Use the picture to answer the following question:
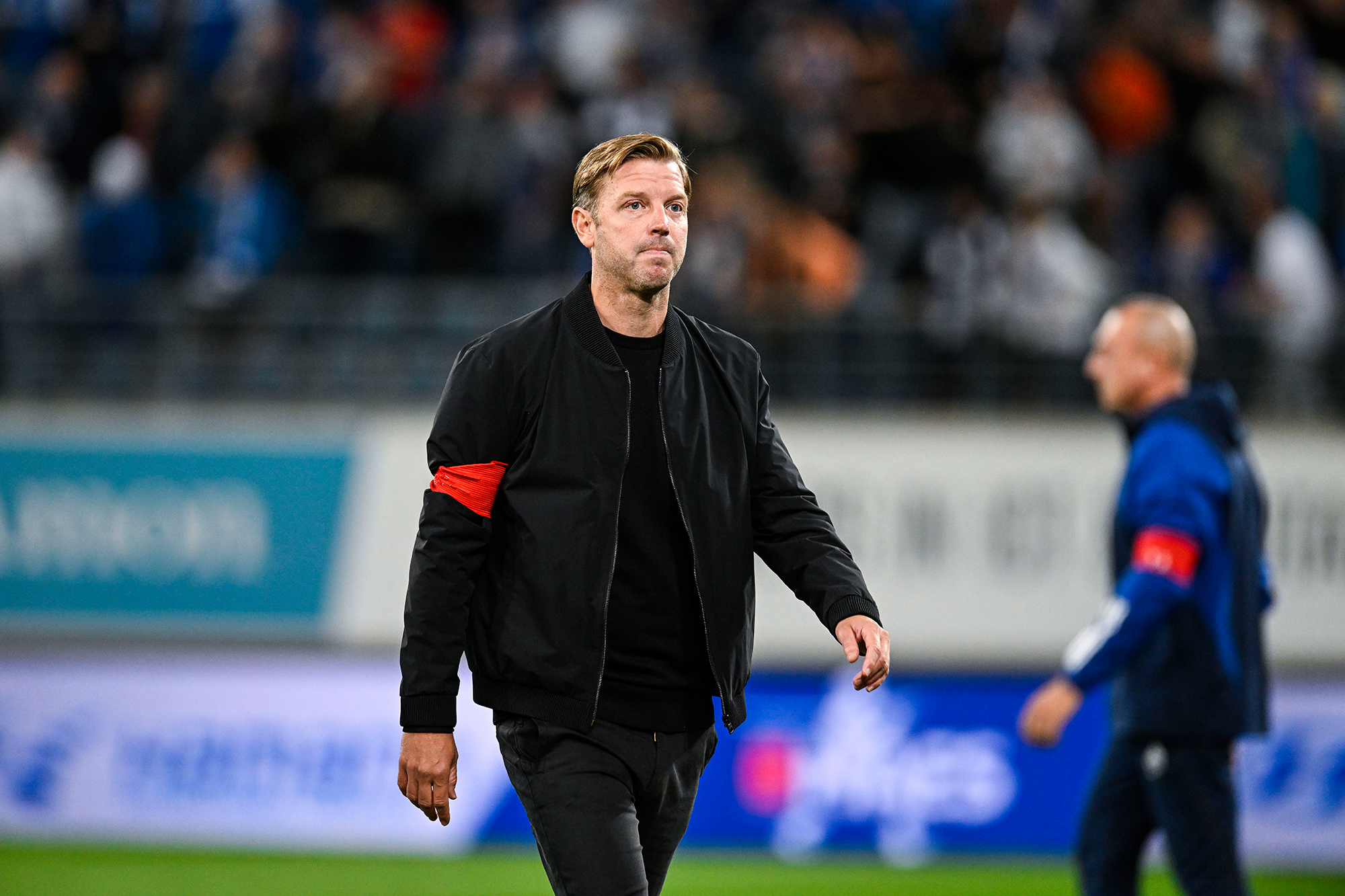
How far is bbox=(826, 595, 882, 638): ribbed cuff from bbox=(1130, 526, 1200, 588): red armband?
154cm

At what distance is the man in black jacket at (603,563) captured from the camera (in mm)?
3441

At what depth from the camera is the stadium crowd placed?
9.95 m

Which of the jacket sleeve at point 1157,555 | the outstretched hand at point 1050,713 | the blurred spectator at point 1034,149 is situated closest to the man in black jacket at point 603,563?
the outstretched hand at point 1050,713

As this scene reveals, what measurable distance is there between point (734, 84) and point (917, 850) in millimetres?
5595

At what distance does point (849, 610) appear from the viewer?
3.57 meters

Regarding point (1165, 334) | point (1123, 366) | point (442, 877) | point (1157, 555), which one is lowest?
point (442, 877)

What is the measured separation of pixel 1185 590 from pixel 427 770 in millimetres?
2522

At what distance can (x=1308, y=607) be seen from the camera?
9727 mm

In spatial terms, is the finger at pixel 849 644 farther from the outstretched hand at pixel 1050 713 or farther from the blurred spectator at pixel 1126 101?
the blurred spectator at pixel 1126 101

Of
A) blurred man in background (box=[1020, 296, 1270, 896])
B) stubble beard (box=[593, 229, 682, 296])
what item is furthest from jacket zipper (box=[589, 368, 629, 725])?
blurred man in background (box=[1020, 296, 1270, 896])

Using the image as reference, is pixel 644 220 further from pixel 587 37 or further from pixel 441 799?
pixel 587 37

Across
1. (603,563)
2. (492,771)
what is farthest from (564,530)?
(492,771)

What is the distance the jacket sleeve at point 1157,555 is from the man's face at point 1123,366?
0.31m

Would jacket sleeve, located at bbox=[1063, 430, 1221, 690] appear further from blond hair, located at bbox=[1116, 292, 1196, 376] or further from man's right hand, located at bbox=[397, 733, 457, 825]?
man's right hand, located at bbox=[397, 733, 457, 825]
